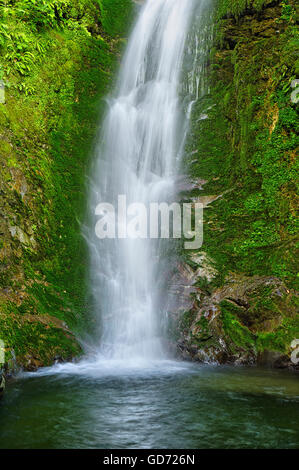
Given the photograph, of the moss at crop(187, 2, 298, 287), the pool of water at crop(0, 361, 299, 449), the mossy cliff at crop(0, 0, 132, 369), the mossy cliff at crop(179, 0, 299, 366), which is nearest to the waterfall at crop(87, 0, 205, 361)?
the mossy cliff at crop(0, 0, 132, 369)

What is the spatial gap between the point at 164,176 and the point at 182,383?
19.0ft

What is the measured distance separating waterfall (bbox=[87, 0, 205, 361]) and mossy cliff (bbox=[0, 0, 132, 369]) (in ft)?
1.70

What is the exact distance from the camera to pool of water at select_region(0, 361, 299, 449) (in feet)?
11.3

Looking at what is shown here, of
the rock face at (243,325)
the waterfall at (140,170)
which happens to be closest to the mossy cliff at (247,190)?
the rock face at (243,325)

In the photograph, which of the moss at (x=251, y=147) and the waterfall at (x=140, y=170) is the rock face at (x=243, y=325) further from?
the waterfall at (x=140, y=170)

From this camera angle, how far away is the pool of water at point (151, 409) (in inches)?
136

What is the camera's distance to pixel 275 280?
7.00 m

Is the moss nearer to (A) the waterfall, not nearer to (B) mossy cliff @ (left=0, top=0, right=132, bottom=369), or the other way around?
(A) the waterfall

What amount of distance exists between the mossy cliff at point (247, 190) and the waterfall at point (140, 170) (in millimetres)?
776

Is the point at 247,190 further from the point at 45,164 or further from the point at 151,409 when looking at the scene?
the point at 151,409

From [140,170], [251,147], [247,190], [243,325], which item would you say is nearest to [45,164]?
[140,170]

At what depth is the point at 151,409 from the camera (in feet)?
14.2
